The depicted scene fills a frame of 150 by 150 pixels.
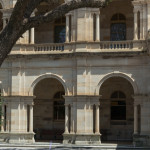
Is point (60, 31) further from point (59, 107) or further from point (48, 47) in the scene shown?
point (59, 107)

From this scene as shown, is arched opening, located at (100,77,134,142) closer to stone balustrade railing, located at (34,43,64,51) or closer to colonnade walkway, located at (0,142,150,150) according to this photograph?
colonnade walkway, located at (0,142,150,150)

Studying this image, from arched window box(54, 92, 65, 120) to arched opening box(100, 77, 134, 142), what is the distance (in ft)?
9.72

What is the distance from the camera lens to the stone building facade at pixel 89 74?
27.8 meters

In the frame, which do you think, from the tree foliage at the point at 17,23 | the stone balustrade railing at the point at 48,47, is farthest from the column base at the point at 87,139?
the tree foliage at the point at 17,23

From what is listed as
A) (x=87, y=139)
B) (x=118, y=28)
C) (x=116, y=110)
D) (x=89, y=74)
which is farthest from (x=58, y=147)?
(x=118, y=28)

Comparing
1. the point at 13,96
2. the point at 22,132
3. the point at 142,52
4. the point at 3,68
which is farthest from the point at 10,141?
the point at 142,52

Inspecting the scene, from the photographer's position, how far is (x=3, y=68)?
97.5ft

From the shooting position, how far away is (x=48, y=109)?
3278cm

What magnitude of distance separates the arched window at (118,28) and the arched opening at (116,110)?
2880mm

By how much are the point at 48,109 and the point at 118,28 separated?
7.68 meters

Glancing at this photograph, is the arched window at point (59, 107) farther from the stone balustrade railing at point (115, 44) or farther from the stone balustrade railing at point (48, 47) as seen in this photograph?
the stone balustrade railing at point (115, 44)

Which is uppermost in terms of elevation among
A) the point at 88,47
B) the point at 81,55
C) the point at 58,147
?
the point at 88,47

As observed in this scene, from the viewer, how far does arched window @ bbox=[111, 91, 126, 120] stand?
1248 inches

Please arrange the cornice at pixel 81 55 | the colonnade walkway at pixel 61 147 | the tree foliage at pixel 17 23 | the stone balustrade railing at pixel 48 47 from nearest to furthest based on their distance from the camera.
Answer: the tree foliage at pixel 17 23 < the colonnade walkway at pixel 61 147 < the cornice at pixel 81 55 < the stone balustrade railing at pixel 48 47
